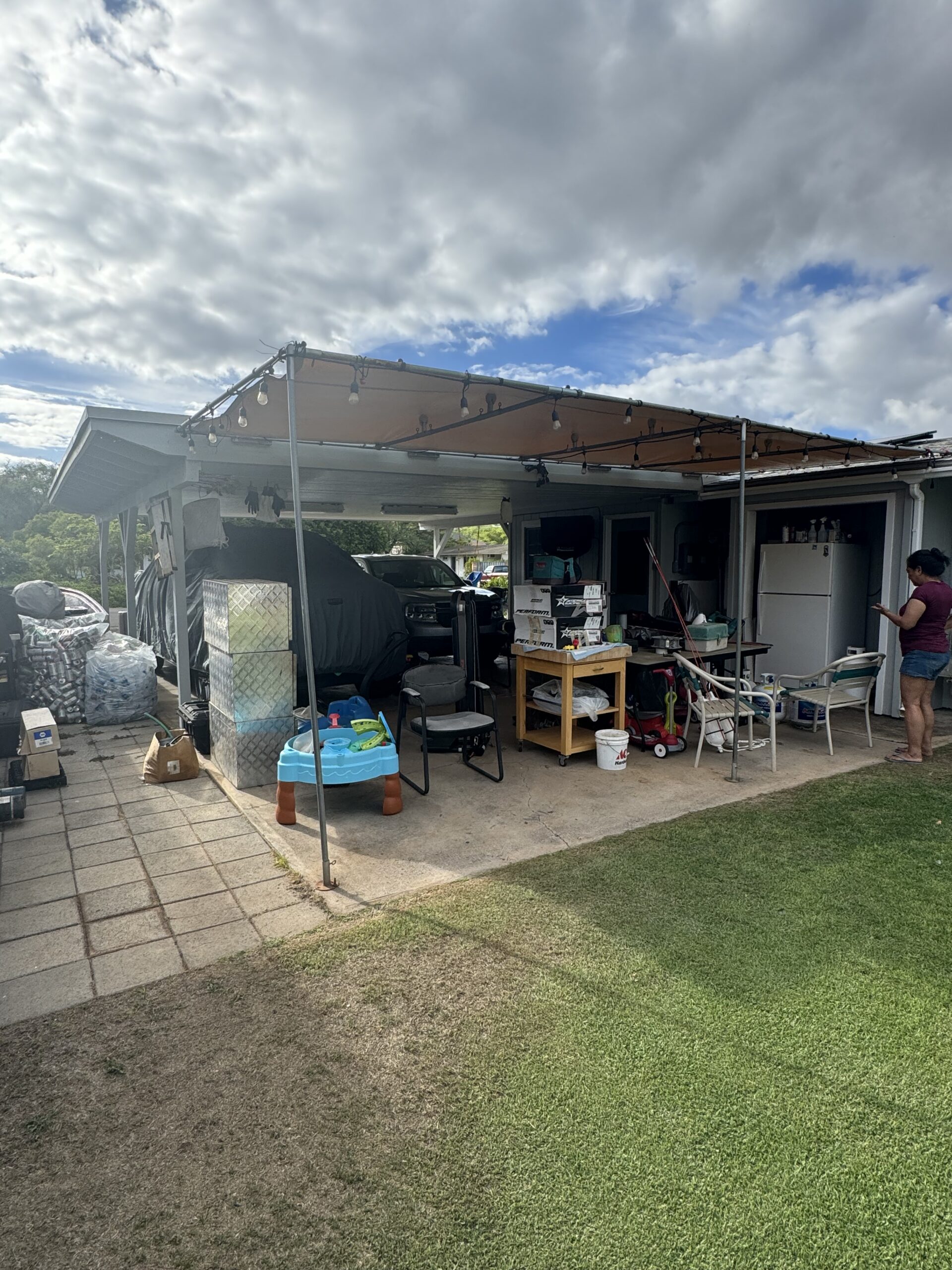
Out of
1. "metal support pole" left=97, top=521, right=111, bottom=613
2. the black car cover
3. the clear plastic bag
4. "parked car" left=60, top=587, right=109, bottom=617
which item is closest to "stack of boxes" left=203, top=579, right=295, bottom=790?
the black car cover

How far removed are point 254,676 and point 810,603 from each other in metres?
5.63

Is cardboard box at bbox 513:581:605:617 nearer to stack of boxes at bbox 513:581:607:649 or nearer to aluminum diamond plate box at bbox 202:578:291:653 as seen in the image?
stack of boxes at bbox 513:581:607:649

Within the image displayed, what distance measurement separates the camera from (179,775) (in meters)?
4.67

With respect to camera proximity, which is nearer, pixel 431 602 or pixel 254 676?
pixel 254 676

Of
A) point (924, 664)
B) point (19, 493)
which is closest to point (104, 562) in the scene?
point (924, 664)

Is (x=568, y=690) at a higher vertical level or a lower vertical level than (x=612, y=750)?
higher

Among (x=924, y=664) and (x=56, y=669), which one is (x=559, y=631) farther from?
(x=56, y=669)

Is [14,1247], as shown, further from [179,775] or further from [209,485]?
[209,485]

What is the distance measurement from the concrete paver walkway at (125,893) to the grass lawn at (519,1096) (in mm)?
185

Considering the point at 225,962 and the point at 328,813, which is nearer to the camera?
the point at 225,962

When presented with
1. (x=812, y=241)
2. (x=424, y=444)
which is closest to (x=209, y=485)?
(x=424, y=444)

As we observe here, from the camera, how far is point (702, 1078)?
1896 millimetres

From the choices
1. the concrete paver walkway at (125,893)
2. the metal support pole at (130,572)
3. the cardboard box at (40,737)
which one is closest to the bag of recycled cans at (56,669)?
the cardboard box at (40,737)

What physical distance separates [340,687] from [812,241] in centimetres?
712
